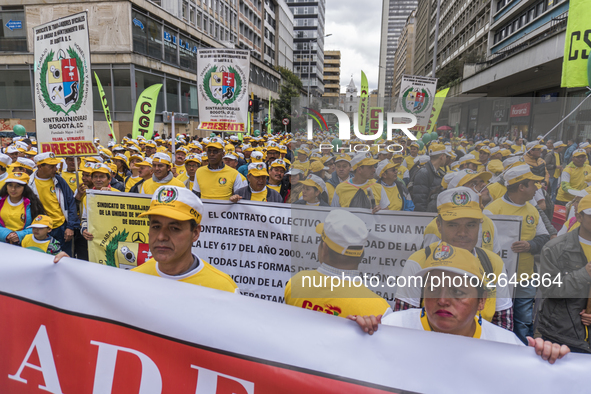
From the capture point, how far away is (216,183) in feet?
18.4

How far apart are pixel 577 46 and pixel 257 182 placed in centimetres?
450

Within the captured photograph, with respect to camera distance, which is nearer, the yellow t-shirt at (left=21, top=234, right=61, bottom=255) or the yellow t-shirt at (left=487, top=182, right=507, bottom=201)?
the yellow t-shirt at (left=487, top=182, right=507, bottom=201)

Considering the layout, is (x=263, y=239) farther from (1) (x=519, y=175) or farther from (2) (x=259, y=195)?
(1) (x=519, y=175)

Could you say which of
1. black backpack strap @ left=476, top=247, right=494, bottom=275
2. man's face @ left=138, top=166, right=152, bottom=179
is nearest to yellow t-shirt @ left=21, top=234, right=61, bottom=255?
man's face @ left=138, top=166, right=152, bottom=179

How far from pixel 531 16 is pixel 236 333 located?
3552 centimetres

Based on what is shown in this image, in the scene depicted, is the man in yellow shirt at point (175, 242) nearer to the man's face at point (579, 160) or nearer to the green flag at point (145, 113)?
the man's face at point (579, 160)

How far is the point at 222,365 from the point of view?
1.73 meters

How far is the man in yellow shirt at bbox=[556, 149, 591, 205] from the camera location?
23.0 ft

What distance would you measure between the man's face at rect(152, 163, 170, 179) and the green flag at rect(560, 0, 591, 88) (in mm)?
5277

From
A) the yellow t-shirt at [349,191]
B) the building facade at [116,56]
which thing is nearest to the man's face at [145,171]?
the yellow t-shirt at [349,191]

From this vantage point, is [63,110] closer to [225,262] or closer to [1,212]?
[1,212]

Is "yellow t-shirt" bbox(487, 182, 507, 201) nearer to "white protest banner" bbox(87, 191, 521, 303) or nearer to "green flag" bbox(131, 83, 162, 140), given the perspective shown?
"white protest banner" bbox(87, 191, 521, 303)

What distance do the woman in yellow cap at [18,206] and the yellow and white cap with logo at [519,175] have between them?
17.2ft

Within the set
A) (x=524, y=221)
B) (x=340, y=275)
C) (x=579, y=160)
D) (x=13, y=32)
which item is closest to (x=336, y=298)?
(x=340, y=275)
